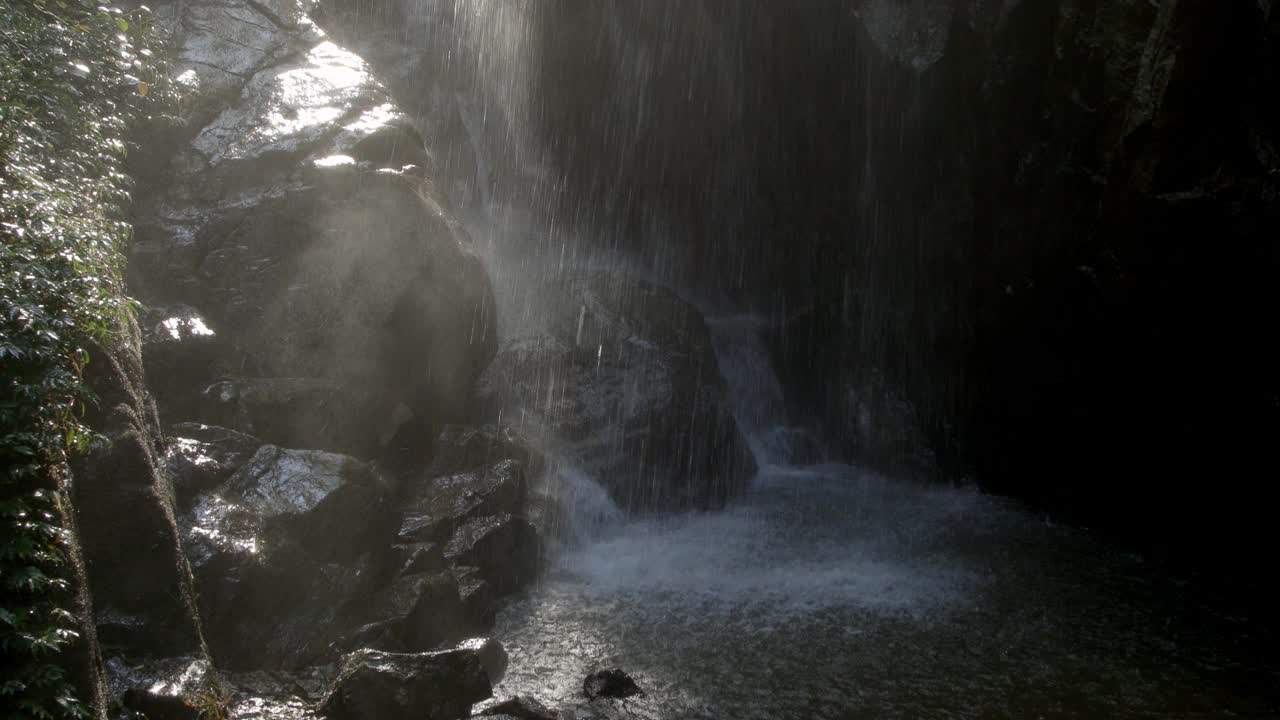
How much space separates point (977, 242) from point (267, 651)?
11.8 metres

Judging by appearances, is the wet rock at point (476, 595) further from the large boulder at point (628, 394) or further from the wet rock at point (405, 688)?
the large boulder at point (628, 394)

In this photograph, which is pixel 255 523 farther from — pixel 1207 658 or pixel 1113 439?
pixel 1113 439

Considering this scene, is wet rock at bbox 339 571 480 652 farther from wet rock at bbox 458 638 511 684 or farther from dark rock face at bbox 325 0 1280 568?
dark rock face at bbox 325 0 1280 568

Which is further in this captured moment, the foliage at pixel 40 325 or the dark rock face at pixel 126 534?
the dark rock face at pixel 126 534

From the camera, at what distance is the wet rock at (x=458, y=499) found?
9.41 meters

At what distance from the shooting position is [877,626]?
826 centimetres

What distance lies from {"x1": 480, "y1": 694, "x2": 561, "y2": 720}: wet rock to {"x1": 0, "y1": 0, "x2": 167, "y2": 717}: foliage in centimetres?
308

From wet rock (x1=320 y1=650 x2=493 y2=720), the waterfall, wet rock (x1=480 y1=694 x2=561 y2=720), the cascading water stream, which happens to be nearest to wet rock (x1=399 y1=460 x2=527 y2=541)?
the cascading water stream

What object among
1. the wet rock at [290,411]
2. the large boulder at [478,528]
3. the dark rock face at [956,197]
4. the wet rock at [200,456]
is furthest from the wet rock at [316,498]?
the dark rock face at [956,197]

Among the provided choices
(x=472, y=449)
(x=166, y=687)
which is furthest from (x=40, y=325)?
(x=472, y=449)

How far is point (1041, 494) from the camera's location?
1209 centimetres

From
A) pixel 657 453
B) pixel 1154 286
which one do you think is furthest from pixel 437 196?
pixel 1154 286

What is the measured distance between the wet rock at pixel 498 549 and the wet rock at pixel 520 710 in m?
2.54

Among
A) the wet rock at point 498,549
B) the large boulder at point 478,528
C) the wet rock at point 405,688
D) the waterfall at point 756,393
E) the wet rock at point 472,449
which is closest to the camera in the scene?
the wet rock at point 405,688
